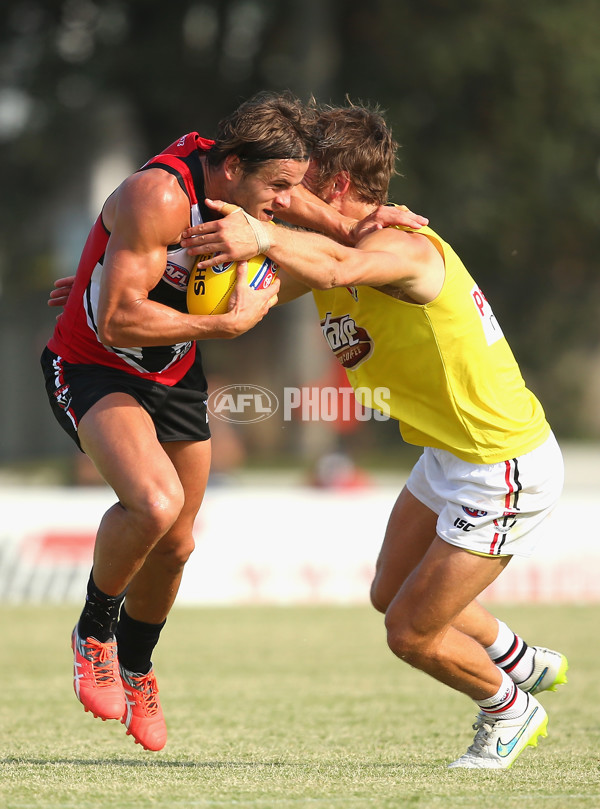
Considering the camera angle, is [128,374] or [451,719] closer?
[128,374]

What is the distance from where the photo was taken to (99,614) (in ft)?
16.3

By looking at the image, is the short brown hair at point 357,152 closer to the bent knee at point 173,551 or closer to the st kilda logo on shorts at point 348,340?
the st kilda logo on shorts at point 348,340

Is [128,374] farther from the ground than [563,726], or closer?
farther from the ground

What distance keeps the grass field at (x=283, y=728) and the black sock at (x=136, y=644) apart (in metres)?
0.41

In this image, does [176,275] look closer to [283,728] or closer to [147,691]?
[147,691]

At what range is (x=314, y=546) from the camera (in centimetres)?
1145

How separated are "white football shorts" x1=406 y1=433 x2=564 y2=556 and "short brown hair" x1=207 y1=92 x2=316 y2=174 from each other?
1418 mm

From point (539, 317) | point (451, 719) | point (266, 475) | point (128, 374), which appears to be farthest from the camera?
point (539, 317)

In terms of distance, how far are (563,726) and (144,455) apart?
2.89 m

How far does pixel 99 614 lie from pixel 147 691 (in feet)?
1.69

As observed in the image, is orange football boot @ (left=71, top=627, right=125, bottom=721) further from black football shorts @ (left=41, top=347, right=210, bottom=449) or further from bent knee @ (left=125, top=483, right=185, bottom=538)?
black football shorts @ (left=41, top=347, right=210, bottom=449)

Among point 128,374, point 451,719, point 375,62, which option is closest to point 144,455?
point 128,374

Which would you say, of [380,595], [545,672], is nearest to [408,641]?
[380,595]

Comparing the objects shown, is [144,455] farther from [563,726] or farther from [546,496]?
[563,726]
